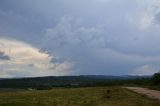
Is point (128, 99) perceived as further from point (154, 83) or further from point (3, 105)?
point (154, 83)

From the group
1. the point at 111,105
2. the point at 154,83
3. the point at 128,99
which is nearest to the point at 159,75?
the point at 154,83

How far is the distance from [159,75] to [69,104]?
38.0 metres

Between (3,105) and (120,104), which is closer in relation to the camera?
(120,104)

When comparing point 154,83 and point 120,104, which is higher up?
point 154,83

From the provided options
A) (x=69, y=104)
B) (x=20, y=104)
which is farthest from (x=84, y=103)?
(x=20, y=104)

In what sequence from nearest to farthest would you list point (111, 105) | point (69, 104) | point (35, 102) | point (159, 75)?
point (111, 105), point (69, 104), point (35, 102), point (159, 75)

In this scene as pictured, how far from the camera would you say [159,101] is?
39344 millimetres

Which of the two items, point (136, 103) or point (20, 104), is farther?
point (20, 104)

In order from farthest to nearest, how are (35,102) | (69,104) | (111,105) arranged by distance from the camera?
(35,102)
(69,104)
(111,105)

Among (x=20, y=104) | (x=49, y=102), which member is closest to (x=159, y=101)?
(x=49, y=102)

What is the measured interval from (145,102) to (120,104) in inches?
101

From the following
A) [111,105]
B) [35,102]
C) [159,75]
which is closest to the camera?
[111,105]

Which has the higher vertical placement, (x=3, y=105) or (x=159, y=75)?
(x=159, y=75)

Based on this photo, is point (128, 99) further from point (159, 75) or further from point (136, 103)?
point (159, 75)
